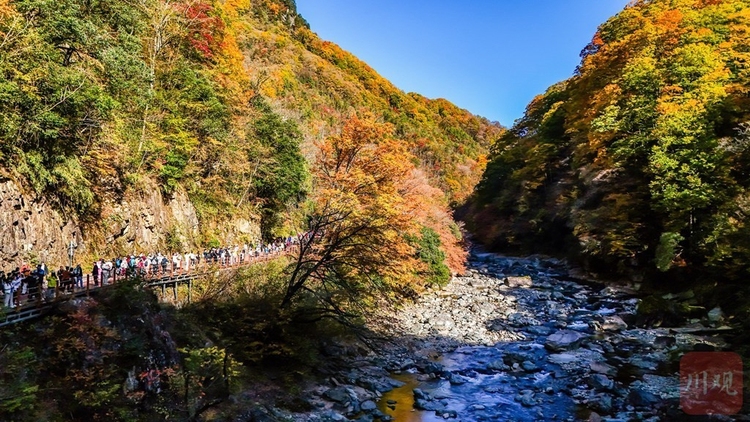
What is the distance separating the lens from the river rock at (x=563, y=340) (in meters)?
18.8

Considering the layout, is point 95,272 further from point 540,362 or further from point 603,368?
point 603,368

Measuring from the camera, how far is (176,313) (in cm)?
1395

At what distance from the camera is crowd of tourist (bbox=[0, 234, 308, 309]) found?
432 inches

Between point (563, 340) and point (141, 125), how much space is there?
76.2 ft

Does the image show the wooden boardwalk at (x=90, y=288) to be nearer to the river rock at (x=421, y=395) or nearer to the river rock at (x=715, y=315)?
the river rock at (x=421, y=395)

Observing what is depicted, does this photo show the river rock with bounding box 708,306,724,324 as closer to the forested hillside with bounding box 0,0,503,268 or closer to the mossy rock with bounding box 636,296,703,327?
the mossy rock with bounding box 636,296,703,327

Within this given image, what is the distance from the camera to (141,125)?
2022 cm

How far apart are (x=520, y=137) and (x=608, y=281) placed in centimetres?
4212

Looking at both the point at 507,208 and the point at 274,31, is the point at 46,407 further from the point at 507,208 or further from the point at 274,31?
the point at 274,31

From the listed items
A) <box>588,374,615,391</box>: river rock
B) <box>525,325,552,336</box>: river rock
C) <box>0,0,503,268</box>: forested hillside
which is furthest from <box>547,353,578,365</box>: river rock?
<box>0,0,503,268</box>: forested hillside

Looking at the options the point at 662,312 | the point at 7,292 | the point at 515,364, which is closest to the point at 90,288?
the point at 7,292

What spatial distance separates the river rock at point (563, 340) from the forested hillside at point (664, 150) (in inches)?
270

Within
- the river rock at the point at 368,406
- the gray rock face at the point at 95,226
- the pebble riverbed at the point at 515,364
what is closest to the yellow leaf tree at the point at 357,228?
the pebble riverbed at the point at 515,364

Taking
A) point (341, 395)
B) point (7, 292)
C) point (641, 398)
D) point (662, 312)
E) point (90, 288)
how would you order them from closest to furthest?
point (7, 292), point (641, 398), point (90, 288), point (341, 395), point (662, 312)
